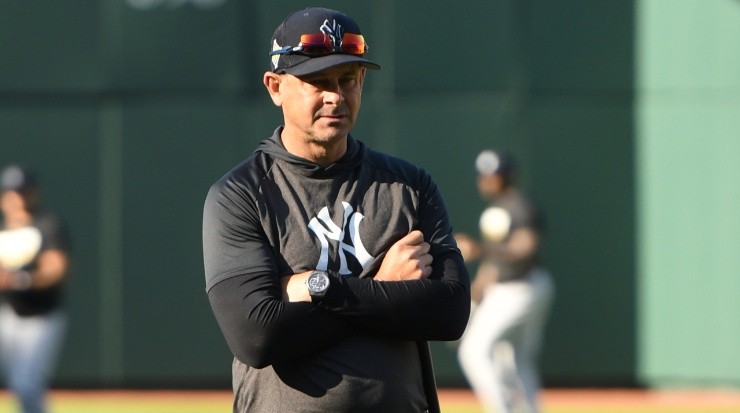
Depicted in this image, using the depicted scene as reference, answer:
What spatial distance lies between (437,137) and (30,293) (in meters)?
4.95

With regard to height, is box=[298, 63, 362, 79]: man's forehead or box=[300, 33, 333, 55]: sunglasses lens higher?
box=[300, 33, 333, 55]: sunglasses lens

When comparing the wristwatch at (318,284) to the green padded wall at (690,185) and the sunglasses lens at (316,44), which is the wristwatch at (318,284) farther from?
the green padded wall at (690,185)

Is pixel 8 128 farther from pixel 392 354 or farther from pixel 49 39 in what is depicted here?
pixel 392 354

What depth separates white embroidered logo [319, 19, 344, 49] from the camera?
11.8 ft

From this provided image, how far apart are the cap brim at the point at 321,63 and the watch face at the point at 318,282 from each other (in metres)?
0.57

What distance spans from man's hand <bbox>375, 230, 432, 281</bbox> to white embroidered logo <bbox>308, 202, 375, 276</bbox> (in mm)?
69

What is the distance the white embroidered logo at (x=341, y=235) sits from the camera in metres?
3.57

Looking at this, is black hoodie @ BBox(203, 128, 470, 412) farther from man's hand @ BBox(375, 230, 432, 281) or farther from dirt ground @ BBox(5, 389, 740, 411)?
dirt ground @ BBox(5, 389, 740, 411)

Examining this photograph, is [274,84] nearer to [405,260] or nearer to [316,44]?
[316,44]

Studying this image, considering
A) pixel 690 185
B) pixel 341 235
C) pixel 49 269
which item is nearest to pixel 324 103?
pixel 341 235

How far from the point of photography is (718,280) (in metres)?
12.9

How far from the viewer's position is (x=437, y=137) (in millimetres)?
12984

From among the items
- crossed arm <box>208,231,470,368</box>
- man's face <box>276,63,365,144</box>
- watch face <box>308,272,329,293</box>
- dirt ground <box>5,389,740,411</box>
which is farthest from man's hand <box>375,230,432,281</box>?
dirt ground <box>5,389,740,411</box>

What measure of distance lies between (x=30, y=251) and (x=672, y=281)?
6.62 metres
